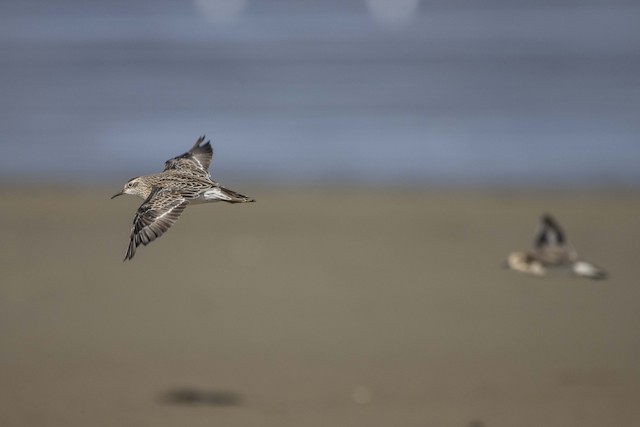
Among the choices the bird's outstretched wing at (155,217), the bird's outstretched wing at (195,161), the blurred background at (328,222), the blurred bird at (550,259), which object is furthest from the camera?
the blurred bird at (550,259)

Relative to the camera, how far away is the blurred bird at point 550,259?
32.8 feet

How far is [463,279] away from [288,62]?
11.5m

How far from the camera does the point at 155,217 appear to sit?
7.35 metres

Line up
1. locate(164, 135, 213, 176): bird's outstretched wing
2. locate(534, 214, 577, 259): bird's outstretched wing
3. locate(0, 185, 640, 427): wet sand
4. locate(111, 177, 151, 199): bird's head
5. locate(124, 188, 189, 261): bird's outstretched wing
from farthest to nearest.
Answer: locate(534, 214, 577, 259): bird's outstretched wing, locate(164, 135, 213, 176): bird's outstretched wing, locate(0, 185, 640, 427): wet sand, locate(111, 177, 151, 199): bird's head, locate(124, 188, 189, 261): bird's outstretched wing

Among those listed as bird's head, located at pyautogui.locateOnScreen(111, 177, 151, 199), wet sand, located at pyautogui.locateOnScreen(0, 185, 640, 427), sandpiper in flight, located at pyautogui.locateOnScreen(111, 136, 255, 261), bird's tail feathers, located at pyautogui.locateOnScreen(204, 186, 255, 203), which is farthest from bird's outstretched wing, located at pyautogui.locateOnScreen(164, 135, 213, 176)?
wet sand, located at pyautogui.locateOnScreen(0, 185, 640, 427)

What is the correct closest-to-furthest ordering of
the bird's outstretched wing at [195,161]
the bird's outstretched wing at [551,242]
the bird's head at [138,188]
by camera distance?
the bird's head at [138,188]
the bird's outstretched wing at [195,161]
the bird's outstretched wing at [551,242]

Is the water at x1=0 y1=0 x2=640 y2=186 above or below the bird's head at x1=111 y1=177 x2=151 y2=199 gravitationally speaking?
above

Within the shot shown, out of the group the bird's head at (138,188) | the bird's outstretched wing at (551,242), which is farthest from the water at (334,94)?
the bird's head at (138,188)

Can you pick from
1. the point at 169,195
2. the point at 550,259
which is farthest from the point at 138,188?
A: the point at 550,259

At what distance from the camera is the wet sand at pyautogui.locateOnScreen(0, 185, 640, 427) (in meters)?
8.72

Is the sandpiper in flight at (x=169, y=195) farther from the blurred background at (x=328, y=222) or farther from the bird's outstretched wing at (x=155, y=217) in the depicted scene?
the blurred background at (x=328, y=222)

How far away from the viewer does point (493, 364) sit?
9797 millimetres

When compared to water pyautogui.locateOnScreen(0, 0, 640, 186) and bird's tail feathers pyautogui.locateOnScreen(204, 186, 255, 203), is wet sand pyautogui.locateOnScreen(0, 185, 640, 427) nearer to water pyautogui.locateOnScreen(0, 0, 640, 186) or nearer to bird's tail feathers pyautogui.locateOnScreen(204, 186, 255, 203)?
water pyautogui.locateOnScreen(0, 0, 640, 186)

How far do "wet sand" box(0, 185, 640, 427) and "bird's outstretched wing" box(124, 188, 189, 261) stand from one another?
1.70m
